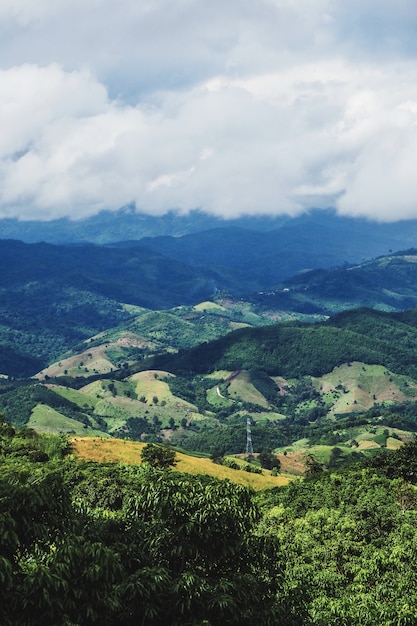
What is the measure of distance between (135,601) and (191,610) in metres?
2.36

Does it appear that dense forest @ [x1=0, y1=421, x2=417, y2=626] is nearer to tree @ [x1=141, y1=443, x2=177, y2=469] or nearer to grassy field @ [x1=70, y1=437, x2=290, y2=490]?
tree @ [x1=141, y1=443, x2=177, y2=469]

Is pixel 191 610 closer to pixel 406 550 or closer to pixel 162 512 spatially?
pixel 162 512

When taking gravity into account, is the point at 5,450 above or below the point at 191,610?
below

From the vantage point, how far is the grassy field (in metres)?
149

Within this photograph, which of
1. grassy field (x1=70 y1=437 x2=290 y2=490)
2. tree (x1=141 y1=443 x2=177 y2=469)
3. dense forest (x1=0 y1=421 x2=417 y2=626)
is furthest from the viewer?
grassy field (x1=70 y1=437 x2=290 y2=490)

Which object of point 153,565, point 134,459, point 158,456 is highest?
point 153,565

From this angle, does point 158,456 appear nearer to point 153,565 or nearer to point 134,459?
point 134,459

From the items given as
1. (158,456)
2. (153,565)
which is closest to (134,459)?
(158,456)

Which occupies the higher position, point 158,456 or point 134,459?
point 158,456

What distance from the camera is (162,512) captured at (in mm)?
29359

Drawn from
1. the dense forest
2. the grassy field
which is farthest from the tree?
the dense forest

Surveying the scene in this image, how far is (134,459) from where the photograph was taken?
150000 mm

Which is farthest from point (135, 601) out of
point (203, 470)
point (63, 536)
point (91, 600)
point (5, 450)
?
point (203, 470)

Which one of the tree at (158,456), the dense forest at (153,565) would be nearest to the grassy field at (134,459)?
the tree at (158,456)
